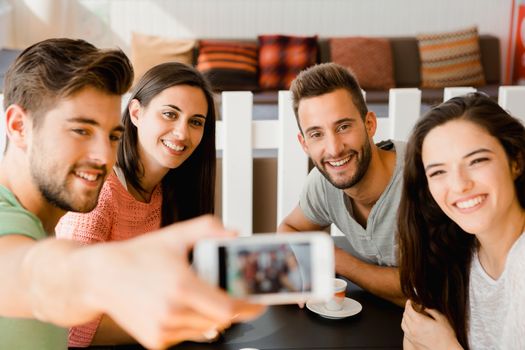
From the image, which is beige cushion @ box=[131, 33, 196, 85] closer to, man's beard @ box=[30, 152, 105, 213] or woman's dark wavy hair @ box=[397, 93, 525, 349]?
woman's dark wavy hair @ box=[397, 93, 525, 349]

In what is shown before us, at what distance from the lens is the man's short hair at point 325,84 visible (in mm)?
2004

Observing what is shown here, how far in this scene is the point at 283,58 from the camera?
495cm

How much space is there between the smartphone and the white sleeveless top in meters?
0.79

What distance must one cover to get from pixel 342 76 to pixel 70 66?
1.09m

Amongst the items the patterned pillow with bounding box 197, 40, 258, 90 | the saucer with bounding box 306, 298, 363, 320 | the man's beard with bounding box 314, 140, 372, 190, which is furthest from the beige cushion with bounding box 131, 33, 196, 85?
the saucer with bounding box 306, 298, 363, 320

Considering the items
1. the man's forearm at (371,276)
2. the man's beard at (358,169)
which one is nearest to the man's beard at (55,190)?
the man's forearm at (371,276)

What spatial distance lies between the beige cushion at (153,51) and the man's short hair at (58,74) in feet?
12.4

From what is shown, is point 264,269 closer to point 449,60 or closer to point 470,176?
point 470,176

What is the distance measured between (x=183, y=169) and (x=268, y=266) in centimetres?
135

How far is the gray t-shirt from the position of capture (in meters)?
2.00

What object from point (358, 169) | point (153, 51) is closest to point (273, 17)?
point (153, 51)

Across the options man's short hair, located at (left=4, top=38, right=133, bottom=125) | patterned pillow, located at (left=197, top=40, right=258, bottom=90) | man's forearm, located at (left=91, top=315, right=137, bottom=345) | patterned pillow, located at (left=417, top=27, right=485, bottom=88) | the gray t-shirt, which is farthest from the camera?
patterned pillow, located at (left=417, top=27, right=485, bottom=88)

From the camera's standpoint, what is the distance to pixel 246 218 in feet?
9.07

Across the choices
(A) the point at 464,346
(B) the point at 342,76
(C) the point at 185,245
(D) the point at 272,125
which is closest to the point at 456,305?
(A) the point at 464,346
